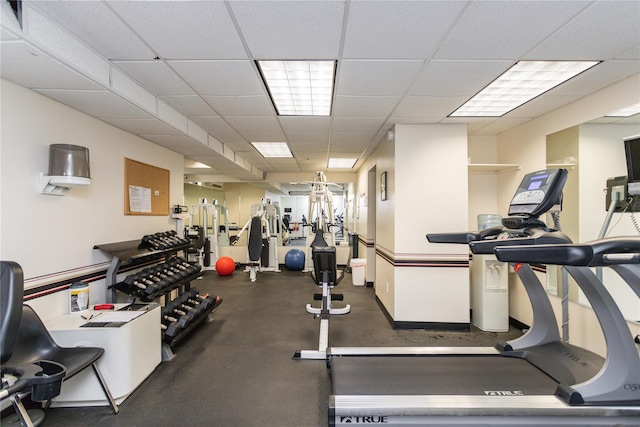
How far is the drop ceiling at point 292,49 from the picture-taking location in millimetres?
1521

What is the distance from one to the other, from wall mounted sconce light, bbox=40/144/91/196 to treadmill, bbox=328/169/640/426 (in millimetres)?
2568

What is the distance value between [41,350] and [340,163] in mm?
5417

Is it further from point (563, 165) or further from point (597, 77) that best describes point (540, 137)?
point (597, 77)

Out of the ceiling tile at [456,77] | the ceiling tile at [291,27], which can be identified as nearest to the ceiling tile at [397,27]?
the ceiling tile at [291,27]

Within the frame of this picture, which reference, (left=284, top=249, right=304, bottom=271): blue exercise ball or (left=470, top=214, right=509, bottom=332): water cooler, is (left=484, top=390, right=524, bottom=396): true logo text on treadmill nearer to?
(left=470, top=214, right=509, bottom=332): water cooler

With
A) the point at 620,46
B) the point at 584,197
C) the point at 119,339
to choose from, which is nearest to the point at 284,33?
the point at 620,46

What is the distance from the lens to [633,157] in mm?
1862

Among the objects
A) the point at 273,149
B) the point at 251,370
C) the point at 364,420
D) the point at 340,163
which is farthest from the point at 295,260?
the point at 364,420

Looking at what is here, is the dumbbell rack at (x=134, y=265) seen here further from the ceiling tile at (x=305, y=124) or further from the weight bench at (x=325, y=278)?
the ceiling tile at (x=305, y=124)

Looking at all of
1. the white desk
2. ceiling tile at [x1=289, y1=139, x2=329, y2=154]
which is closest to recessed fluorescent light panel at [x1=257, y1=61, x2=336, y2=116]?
ceiling tile at [x1=289, y1=139, x2=329, y2=154]

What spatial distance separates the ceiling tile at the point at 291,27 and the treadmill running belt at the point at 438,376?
2.34 metres

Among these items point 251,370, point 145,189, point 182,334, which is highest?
point 145,189

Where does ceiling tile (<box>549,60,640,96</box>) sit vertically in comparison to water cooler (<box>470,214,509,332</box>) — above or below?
above

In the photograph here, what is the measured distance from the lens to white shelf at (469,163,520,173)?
3438 millimetres
